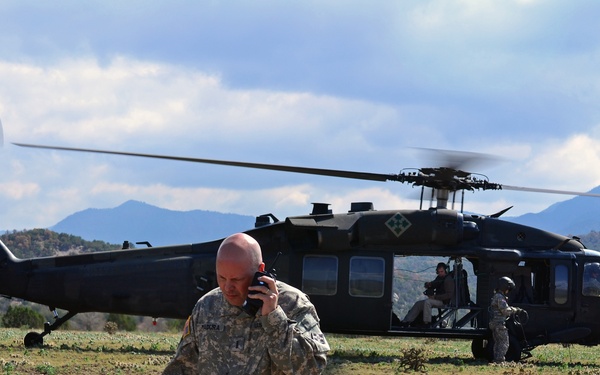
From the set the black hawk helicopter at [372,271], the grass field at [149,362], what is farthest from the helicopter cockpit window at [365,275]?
the grass field at [149,362]

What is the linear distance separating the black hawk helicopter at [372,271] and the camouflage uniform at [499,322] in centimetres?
35

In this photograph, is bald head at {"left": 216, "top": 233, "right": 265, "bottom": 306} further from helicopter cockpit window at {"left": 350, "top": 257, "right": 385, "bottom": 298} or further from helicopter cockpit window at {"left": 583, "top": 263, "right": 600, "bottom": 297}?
helicopter cockpit window at {"left": 583, "top": 263, "right": 600, "bottom": 297}

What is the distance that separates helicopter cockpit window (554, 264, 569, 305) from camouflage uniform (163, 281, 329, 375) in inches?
555

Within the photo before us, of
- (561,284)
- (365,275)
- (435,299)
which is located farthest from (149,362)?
(561,284)

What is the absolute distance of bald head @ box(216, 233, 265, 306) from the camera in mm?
5332

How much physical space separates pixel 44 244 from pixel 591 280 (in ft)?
318

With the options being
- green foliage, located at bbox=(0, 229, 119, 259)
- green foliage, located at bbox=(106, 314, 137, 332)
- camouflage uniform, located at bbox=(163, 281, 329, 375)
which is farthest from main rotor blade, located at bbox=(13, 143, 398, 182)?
green foliage, located at bbox=(0, 229, 119, 259)

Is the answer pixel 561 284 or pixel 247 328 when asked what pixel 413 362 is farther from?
pixel 247 328

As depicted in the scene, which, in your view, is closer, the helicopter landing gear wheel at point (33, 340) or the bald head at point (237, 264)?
the bald head at point (237, 264)

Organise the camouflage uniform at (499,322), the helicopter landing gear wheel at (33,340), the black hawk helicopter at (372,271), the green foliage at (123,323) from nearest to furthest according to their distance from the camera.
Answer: the camouflage uniform at (499,322), the black hawk helicopter at (372,271), the helicopter landing gear wheel at (33,340), the green foliage at (123,323)

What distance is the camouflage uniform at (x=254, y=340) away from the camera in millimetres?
5422

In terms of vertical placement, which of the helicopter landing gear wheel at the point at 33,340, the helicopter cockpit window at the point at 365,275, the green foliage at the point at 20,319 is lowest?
the green foliage at the point at 20,319

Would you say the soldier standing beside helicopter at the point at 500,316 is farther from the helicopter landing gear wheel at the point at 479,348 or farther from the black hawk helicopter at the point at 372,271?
the helicopter landing gear wheel at the point at 479,348

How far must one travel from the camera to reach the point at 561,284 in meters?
18.8
